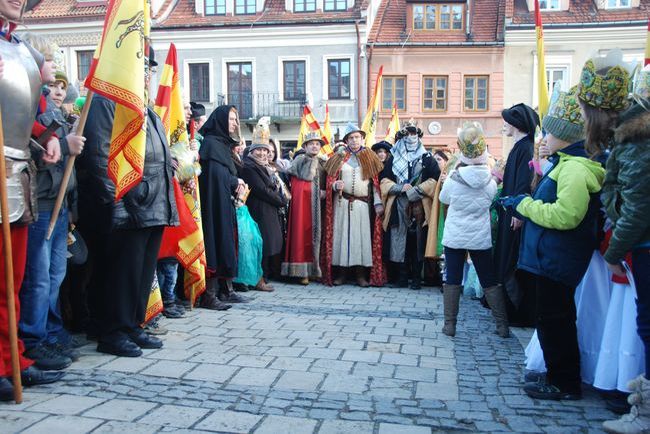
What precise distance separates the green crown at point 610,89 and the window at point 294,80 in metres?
22.6

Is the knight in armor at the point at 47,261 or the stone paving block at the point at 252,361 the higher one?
the knight in armor at the point at 47,261

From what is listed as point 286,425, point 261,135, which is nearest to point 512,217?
point 286,425

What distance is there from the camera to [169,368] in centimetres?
405

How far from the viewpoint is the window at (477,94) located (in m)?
25.0

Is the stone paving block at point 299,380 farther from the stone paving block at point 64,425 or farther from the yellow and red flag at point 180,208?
the yellow and red flag at point 180,208

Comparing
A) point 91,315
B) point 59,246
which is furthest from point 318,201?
point 59,246

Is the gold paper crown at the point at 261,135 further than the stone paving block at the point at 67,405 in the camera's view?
Yes

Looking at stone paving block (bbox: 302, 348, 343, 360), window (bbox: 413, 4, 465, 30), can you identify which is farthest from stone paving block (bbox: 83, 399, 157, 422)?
window (bbox: 413, 4, 465, 30)

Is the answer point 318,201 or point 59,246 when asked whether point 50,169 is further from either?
point 318,201

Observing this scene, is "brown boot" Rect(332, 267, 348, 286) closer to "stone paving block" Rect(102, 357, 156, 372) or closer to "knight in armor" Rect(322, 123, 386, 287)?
"knight in armor" Rect(322, 123, 386, 287)

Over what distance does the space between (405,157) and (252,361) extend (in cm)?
510

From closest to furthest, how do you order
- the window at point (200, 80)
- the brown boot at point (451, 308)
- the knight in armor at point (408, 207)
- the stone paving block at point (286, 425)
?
the stone paving block at point (286, 425) < the brown boot at point (451, 308) < the knight in armor at point (408, 207) < the window at point (200, 80)

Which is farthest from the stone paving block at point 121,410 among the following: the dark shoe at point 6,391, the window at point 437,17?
the window at point 437,17

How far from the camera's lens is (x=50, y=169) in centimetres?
387
